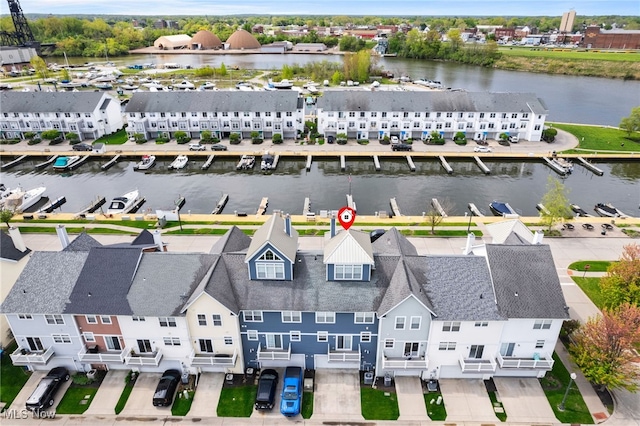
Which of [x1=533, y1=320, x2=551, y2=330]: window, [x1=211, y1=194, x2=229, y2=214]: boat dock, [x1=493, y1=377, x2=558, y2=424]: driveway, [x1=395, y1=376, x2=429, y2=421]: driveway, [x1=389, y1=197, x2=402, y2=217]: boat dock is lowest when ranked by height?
[x1=211, y1=194, x2=229, y2=214]: boat dock

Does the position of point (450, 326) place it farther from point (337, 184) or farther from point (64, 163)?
point (64, 163)

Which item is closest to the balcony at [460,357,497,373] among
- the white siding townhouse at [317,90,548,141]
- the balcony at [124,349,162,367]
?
the balcony at [124,349,162,367]

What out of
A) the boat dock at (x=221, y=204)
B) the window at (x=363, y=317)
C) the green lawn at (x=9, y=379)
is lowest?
the boat dock at (x=221, y=204)

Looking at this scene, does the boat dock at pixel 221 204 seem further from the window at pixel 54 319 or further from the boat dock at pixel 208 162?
the window at pixel 54 319

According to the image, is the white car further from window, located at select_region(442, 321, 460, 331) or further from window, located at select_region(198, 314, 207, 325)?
window, located at select_region(198, 314, 207, 325)

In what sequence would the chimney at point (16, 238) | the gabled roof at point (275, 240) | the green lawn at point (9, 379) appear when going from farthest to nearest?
the chimney at point (16, 238), the green lawn at point (9, 379), the gabled roof at point (275, 240)

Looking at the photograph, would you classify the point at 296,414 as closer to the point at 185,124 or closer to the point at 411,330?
the point at 411,330

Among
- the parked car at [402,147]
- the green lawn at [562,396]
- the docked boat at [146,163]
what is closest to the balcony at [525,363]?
the green lawn at [562,396]
